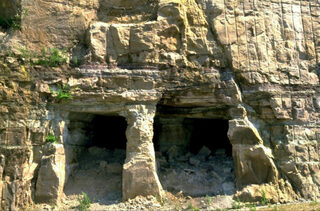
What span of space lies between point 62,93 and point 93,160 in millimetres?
1987

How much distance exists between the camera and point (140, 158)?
326 inches

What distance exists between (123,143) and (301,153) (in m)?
4.87

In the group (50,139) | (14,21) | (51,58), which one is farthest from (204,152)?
(14,21)

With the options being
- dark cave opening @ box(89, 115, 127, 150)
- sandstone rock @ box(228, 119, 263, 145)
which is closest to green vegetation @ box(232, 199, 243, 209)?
sandstone rock @ box(228, 119, 263, 145)

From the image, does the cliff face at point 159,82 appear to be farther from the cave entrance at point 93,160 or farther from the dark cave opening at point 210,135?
the dark cave opening at point 210,135

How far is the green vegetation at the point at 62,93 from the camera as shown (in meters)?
8.57

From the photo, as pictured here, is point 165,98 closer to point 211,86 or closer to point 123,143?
point 211,86

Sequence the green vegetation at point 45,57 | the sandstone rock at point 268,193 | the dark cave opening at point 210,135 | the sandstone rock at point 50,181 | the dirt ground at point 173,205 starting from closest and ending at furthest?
the dirt ground at point 173,205 → the sandstone rock at point 268,193 → the sandstone rock at point 50,181 → the green vegetation at point 45,57 → the dark cave opening at point 210,135

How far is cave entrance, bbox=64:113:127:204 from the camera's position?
8570 millimetres

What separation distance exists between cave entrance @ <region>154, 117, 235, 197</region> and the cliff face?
24.9 inches

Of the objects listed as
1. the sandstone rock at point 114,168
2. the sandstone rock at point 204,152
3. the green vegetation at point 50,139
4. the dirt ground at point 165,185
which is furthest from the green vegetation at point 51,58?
the sandstone rock at point 204,152

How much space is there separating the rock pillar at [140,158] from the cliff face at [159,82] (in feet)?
0.08

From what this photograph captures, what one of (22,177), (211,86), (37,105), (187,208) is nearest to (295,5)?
(211,86)

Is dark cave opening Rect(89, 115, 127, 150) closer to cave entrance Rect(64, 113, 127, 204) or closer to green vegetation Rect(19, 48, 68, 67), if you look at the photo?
cave entrance Rect(64, 113, 127, 204)
